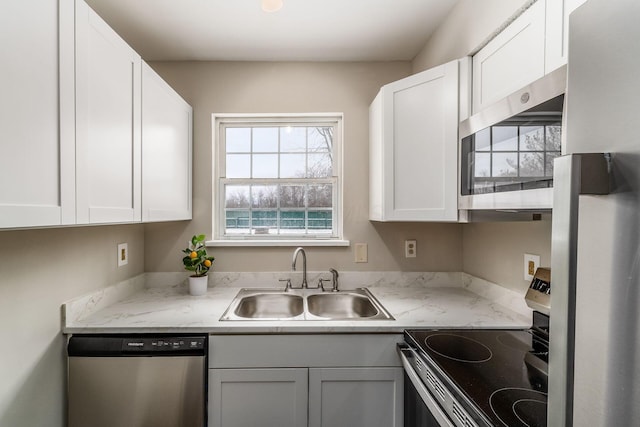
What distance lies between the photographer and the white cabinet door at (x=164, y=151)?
4.95ft

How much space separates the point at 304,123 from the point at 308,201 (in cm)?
57

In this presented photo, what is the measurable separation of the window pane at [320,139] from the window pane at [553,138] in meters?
1.50

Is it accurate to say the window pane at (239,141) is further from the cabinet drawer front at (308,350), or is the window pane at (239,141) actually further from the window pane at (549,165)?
the window pane at (549,165)

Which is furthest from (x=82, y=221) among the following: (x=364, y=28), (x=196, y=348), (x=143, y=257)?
(x=364, y=28)

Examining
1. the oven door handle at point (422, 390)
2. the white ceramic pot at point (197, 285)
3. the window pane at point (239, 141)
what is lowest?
the oven door handle at point (422, 390)

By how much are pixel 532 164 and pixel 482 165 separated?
304 mm

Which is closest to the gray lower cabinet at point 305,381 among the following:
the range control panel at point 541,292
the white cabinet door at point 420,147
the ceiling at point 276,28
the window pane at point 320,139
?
the range control panel at point 541,292

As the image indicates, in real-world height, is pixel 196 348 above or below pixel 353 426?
above

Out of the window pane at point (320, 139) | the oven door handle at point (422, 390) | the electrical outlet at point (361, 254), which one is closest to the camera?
the oven door handle at point (422, 390)

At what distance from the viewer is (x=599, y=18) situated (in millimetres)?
347

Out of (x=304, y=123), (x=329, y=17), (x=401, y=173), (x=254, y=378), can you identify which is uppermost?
(x=329, y=17)

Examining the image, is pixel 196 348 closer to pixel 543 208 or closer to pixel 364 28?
pixel 543 208

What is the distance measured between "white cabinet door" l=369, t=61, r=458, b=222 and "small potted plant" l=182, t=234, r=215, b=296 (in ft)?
3.74

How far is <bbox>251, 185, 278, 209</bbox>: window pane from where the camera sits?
2277mm
